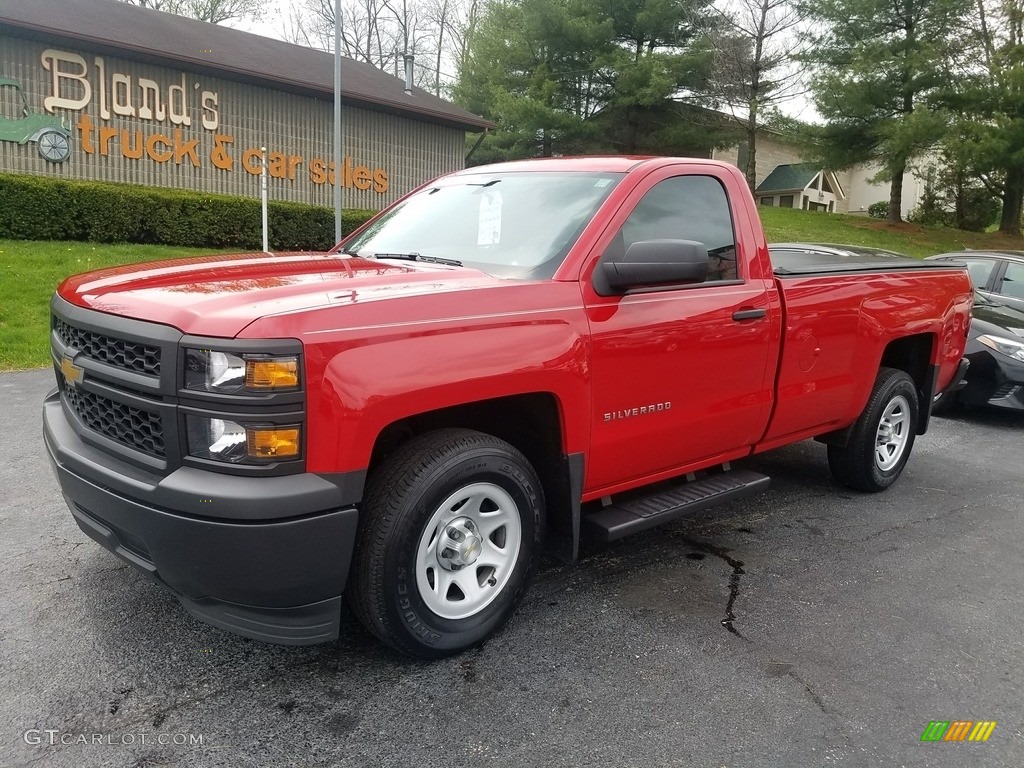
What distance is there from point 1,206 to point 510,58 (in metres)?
20.4

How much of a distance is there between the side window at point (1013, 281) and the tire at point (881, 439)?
4.81 meters

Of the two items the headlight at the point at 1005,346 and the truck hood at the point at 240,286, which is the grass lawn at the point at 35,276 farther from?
the headlight at the point at 1005,346

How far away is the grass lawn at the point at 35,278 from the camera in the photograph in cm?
855

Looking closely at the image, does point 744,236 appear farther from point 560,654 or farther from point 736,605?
point 560,654

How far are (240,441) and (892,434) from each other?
4.46 meters

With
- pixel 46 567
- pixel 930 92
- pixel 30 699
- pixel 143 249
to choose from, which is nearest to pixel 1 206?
pixel 143 249

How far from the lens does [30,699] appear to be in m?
2.66

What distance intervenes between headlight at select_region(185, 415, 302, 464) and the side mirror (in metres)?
1.45

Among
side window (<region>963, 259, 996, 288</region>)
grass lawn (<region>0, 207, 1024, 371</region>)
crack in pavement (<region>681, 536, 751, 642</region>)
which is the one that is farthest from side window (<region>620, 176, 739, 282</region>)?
grass lawn (<region>0, 207, 1024, 371</region>)

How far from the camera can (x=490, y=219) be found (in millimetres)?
3752

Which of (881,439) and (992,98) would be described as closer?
(881,439)

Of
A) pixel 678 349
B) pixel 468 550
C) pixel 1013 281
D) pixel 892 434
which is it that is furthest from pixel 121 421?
pixel 1013 281

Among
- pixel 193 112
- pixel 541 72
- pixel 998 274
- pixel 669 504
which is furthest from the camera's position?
pixel 541 72

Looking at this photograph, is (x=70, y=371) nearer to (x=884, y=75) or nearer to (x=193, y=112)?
(x=193, y=112)
